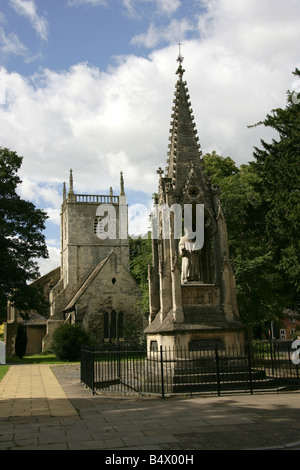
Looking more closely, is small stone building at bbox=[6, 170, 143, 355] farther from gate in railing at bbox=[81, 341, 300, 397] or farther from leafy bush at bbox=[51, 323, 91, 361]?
gate in railing at bbox=[81, 341, 300, 397]

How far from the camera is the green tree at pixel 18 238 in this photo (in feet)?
103

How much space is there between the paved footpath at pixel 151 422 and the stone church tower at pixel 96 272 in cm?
2783

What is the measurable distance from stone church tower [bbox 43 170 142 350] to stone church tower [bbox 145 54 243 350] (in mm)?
25304

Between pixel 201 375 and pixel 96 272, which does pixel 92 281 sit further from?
pixel 201 375

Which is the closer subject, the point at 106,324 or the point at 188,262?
the point at 188,262

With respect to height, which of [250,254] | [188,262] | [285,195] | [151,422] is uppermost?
[285,195]

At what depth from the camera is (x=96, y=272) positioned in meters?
41.9

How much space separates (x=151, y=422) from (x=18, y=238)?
92.8 ft

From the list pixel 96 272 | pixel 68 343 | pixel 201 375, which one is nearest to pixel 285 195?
pixel 201 375

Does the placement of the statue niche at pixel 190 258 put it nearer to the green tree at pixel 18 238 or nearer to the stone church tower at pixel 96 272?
the green tree at pixel 18 238

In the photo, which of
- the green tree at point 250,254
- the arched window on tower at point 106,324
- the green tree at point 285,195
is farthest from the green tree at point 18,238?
the green tree at point 285,195

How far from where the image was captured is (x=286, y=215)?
18.2 m

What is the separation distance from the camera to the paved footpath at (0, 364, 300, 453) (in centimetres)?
625
